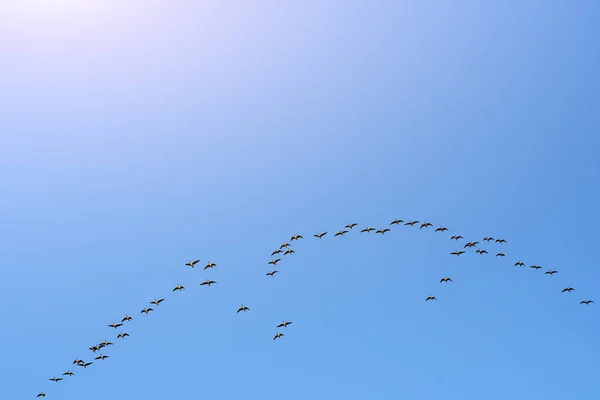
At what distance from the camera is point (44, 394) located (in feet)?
357

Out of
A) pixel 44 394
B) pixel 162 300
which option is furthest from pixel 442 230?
pixel 44 394

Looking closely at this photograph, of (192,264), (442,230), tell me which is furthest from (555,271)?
(192,264)

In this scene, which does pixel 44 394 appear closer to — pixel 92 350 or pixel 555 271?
pixel 92 350

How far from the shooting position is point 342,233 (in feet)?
351

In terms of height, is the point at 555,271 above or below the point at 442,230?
below

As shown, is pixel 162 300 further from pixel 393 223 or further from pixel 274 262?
pixel 393 223

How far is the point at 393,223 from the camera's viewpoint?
109 metres

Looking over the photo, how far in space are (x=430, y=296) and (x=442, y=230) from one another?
1366 centimetres

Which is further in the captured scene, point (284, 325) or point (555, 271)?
point (555, 271)

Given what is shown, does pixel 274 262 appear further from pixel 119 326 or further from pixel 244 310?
pixel 119 326

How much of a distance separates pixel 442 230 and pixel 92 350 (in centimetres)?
7046

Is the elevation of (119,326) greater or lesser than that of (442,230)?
lesser

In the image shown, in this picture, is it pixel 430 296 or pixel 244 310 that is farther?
pixel 430 296

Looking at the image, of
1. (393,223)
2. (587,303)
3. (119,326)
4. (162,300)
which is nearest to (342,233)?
(393,223)
